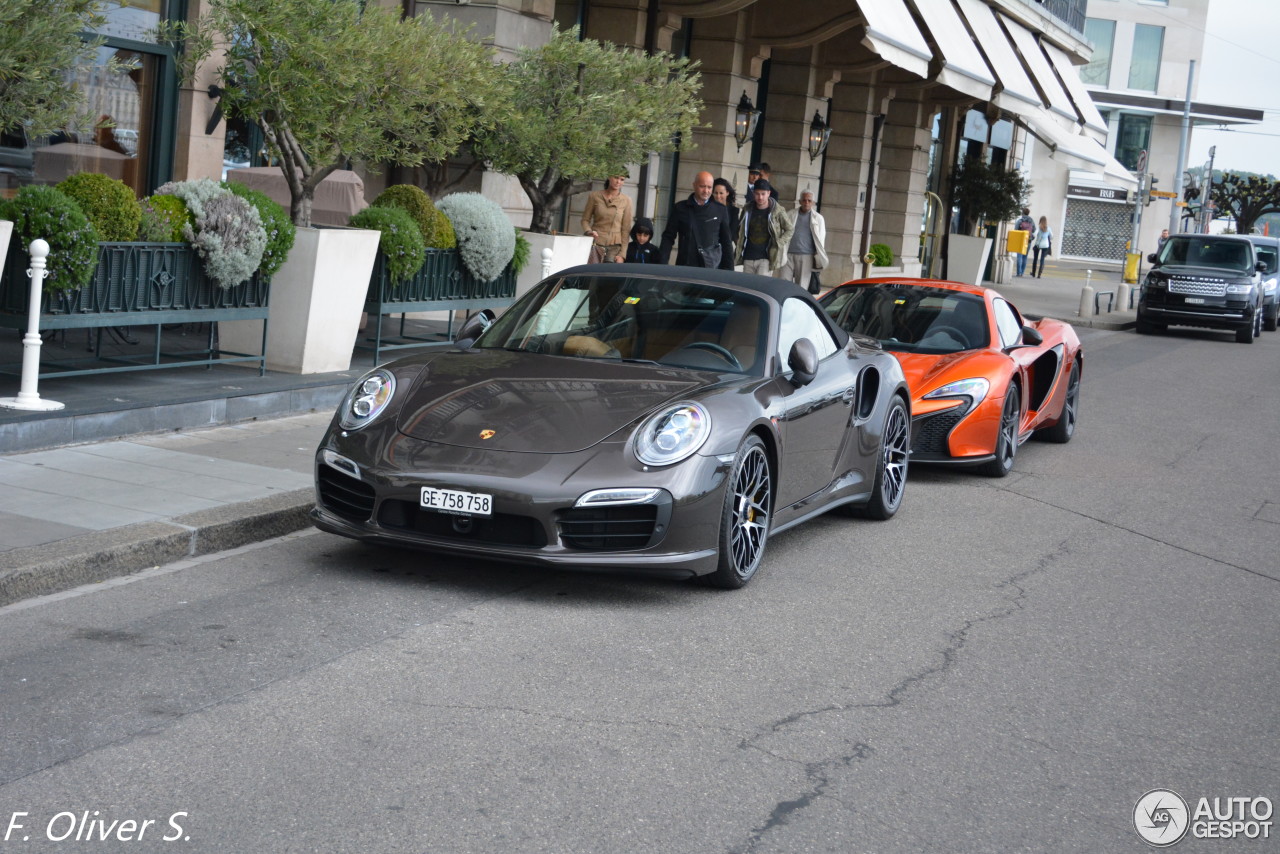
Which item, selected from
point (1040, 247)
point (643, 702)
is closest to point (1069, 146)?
point (1040, 247)

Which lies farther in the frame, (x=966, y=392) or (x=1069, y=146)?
(x=1069, y=146)

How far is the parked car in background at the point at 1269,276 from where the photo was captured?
96.4 ft

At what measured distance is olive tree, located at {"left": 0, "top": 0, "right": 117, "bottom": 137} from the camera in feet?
24.7

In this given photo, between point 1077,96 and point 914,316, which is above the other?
point 1077,96

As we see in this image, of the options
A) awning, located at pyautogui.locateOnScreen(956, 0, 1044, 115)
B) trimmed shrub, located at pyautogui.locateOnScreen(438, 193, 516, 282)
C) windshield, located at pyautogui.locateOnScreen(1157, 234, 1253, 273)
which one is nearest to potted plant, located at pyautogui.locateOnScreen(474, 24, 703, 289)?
trimmed shrub, located at pyautogui.locateOnScreen(438, 193, 516, 282)

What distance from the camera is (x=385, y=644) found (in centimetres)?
539

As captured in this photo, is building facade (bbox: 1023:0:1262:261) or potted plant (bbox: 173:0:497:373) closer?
potted plant (bbox: 173:0:497:373)

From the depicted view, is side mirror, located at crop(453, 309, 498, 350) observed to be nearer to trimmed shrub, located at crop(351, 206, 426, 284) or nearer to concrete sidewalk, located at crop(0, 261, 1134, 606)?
concrete sidewalk, located at crop(0, 261, 1134, 606)

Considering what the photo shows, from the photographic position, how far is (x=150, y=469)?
7.68 m

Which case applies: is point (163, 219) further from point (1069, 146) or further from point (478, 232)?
point (1069, 146)

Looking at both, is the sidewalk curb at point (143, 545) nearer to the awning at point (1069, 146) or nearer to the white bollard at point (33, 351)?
the white bollard at point (33, 351)

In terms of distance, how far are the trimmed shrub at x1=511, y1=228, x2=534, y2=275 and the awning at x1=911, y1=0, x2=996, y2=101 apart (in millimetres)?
11781

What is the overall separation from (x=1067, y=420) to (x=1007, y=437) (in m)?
2.12

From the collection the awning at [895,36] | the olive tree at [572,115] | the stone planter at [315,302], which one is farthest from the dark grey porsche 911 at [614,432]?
the awning at [895,36]
